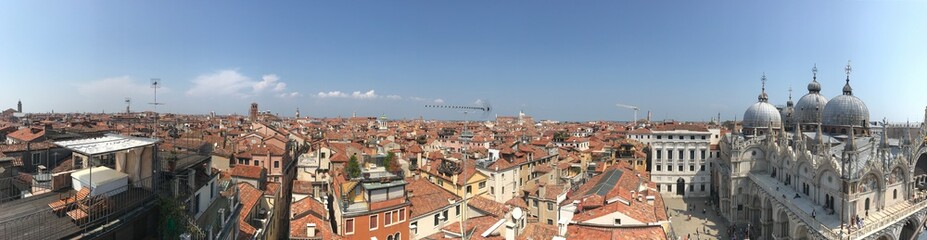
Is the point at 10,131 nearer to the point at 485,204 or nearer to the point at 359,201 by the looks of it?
the point at 359,201

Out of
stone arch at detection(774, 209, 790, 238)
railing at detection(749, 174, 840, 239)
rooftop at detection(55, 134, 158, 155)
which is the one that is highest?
rooftop at detection(55, 134, 158, 155)

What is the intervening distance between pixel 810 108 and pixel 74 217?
213ft

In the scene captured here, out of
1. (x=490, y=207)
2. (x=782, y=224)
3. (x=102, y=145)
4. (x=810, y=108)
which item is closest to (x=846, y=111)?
(x=810, y=108)

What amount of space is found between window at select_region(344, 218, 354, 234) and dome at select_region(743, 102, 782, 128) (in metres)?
50.5

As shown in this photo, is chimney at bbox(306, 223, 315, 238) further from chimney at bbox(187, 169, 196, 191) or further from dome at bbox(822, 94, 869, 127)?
dome at bbox(822, 94, 869, 127)

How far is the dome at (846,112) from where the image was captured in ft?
148

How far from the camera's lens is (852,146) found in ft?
92.3

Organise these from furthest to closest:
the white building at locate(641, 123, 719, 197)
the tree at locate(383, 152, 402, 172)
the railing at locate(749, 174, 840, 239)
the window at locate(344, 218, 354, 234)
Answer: the white building at locate(641, 123, 719, 197)
the tree at locate(383, 152, 402, 172)
the railing at locate(749, 174, 840, 239)
the window at locate(344, 218, 354, 234)

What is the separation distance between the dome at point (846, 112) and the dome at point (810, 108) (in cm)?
309

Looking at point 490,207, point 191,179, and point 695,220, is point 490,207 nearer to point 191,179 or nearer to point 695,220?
point 191,179

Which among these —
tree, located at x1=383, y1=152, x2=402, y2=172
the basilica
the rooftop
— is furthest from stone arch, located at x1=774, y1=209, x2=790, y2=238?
the rooftop

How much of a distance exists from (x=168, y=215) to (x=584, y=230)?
1272cm

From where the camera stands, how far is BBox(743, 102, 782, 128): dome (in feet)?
172

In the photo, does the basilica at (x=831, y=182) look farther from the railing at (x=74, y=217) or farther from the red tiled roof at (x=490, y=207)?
the railing at (x=74, y=217)
